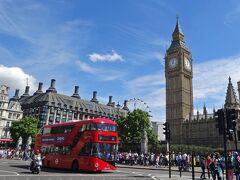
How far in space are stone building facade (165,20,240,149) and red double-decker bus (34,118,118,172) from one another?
85.6 m

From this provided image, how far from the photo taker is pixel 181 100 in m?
114

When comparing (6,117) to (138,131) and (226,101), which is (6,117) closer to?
(138,131)

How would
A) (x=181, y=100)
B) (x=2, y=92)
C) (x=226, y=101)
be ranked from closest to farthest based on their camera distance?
(x=2, y=92), (x=226, y=101), (x=181, y=100)

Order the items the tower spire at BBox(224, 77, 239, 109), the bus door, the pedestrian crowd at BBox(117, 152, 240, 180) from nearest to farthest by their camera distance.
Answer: the pedestrian crowd at BBox(117, 152, 240, 180) < the bus door < the tower spire at BBox(224, 77, 239, 109)

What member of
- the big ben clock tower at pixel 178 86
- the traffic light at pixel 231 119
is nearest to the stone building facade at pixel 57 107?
the big ben clock tower at pixel 178 86

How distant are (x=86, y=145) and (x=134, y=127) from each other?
47.6 meters

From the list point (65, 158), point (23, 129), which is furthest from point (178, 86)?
point (65, 158)

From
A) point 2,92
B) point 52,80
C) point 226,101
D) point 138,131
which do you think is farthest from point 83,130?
point 52,80

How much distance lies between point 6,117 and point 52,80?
38.1 m

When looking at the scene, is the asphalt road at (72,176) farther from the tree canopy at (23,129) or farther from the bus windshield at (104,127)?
the tree canopy at (23,129)

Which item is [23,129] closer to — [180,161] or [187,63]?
[180,161]

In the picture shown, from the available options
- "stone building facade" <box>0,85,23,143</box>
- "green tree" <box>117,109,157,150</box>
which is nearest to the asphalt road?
"green tree" <box>117,109,157,150</box>

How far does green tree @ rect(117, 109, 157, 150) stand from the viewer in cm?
7044

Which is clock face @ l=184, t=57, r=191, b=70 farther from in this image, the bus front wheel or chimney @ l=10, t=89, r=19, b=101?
the bus front wheel
